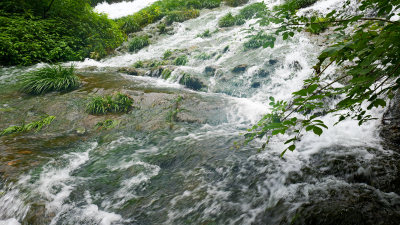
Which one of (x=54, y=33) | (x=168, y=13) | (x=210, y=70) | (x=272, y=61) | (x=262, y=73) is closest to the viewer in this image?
(x=262, y=73)

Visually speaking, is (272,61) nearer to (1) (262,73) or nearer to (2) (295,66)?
(1) (262,73)

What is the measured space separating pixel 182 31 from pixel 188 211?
14.6 metres

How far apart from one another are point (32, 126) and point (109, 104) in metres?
1.64

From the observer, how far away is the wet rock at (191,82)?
7211 millimetres

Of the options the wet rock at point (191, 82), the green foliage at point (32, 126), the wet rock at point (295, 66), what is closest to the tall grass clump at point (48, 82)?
the green foliage at point (32, 126)

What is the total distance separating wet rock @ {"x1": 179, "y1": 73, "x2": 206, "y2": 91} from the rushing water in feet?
8.66

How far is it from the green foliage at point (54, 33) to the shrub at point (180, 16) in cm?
526

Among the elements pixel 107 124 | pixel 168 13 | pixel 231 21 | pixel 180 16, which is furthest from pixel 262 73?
pixel 168 13

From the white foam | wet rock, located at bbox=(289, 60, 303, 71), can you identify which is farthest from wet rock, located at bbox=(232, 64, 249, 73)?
the white foam

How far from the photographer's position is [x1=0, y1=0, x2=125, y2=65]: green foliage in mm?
8773

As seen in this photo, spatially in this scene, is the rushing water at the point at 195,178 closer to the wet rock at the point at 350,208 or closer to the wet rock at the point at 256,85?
the wet rock at the point at 350,208

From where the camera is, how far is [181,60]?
9.75 m

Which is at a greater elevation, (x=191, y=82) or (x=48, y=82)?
(x=48, y=82)

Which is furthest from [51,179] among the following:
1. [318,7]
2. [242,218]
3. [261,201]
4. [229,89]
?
[318,7]
